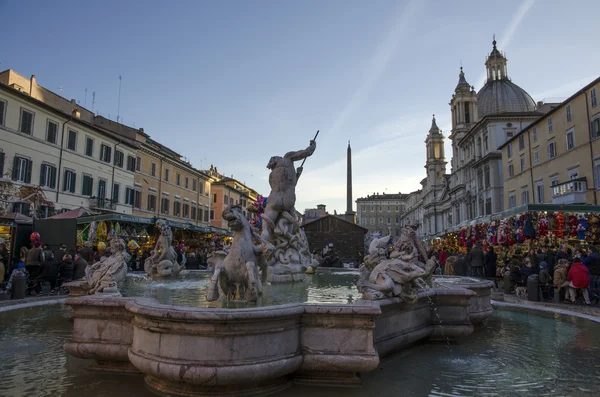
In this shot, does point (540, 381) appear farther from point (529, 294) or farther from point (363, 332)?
point (529, 294)

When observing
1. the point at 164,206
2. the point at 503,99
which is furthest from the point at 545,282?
the point at 503,99

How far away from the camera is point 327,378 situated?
3.95m

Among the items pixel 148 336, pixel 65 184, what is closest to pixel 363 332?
pixel 148 336

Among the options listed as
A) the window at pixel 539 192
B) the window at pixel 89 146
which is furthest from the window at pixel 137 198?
the window at pixel 539 192

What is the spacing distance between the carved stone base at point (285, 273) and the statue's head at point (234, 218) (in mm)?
3112

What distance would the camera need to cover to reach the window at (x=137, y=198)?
116 ft

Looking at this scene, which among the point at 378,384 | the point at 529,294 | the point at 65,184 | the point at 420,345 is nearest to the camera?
the point at 378,384

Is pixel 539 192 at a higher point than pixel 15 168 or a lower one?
higher

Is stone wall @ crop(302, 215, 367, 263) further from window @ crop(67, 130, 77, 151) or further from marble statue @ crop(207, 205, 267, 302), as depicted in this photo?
marble statue @ crop(207, 205, 267, 302)

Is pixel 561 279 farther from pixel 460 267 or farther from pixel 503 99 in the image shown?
pixel 503 99

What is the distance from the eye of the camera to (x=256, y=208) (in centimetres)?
1389

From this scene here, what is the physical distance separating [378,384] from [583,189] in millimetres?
26713

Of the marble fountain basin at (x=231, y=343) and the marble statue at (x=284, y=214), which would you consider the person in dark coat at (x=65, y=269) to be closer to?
the marble statue at (x=284, y=214)

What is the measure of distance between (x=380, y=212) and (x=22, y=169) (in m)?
116
